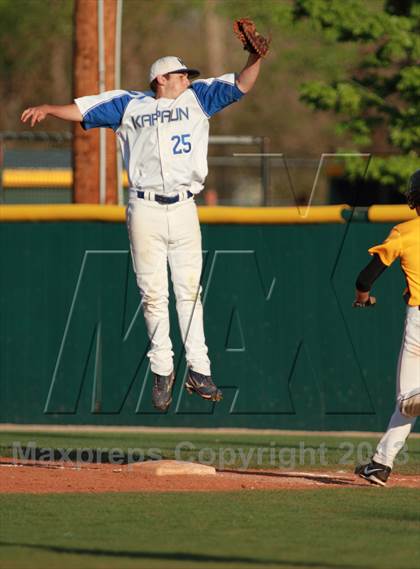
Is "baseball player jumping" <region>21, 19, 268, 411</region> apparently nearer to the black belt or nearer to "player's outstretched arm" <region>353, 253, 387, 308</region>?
the black belt

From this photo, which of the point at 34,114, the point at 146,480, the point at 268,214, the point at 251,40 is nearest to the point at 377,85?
the point at 268,214

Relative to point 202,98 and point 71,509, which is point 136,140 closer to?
point 202,98

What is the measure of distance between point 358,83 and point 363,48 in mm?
12957

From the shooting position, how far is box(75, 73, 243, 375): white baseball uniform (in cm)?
979

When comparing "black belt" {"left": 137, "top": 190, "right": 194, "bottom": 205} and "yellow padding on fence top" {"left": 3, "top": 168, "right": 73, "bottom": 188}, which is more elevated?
"black belt" {"left": 137, "top": 190, "right": 194, "bottom": 205}

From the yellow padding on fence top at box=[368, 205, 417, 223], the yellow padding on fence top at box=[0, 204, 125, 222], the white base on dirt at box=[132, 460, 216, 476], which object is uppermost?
the yellow padding on fence top at box=[368, 205, 417, 223]

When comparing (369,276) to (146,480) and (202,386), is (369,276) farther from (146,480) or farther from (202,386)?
(146,480)

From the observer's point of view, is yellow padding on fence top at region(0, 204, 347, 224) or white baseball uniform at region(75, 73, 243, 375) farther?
yellow padding on fence top at region(0, 204, 347, 224)

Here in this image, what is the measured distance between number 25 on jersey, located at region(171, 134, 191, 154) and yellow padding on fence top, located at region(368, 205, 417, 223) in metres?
4.74

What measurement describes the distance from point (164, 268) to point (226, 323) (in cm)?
480

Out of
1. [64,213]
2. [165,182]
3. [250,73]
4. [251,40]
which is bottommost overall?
[64,213]

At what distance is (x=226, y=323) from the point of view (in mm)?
14859

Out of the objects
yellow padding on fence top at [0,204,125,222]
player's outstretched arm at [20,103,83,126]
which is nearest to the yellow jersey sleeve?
player's outstretched arm at [20,103,83,126]

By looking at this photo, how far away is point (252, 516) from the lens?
8086 millimetres
